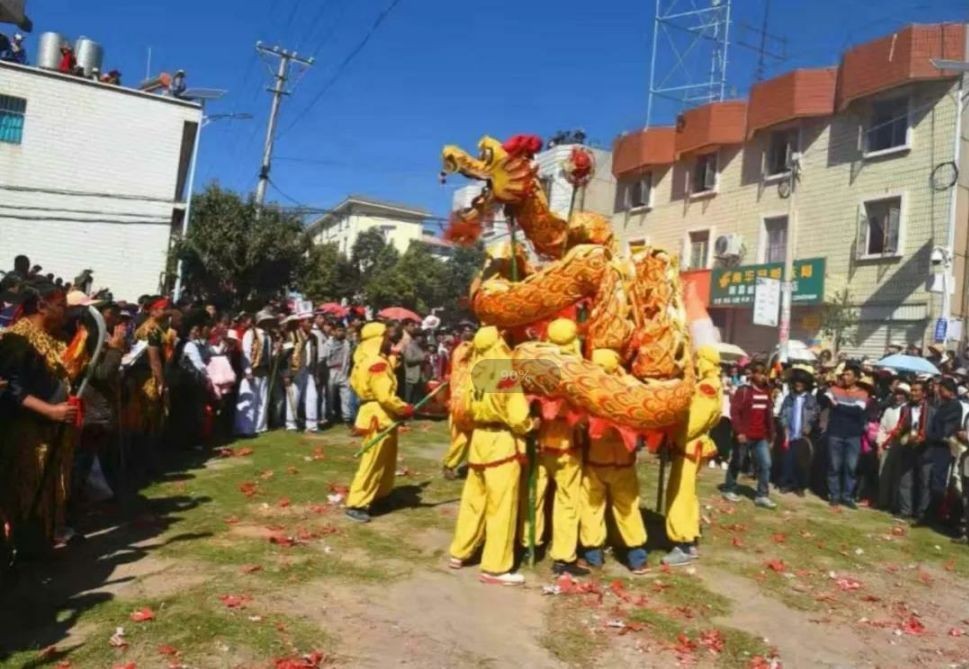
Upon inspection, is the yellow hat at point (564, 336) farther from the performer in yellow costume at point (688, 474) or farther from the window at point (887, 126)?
the window at point (887, 126)

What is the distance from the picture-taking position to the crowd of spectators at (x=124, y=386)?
4.43 meters

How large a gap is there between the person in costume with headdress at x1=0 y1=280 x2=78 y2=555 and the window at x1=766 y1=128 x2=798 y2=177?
62.2 feet

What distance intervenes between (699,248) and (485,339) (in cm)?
1811

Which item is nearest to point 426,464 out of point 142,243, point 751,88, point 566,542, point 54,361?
point 566,542

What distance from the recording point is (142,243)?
18516mm

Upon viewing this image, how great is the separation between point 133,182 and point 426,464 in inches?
498

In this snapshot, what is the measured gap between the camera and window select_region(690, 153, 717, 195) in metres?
22.2

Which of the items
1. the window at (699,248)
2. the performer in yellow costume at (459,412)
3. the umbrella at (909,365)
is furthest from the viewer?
the window at (699,248)

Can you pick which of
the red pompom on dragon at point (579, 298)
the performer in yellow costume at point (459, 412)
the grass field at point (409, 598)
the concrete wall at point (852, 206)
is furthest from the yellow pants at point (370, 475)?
the concrete wall at point (852, 206)

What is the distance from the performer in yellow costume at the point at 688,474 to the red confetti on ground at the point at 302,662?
3197mm

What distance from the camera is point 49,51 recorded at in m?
18.8

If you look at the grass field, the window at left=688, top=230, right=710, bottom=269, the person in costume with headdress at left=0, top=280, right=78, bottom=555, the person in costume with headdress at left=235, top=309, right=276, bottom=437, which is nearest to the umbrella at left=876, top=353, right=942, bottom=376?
the grass field

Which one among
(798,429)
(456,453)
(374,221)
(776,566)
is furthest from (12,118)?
(374,221)

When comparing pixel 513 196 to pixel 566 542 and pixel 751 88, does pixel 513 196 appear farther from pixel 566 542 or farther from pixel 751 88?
pixel 751 88
